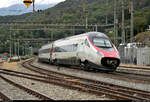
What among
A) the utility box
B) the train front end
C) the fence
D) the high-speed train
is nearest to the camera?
the train front end

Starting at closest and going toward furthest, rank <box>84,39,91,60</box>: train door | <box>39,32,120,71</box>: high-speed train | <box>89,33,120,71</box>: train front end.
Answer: <box>89,33,120,71</box>: train front end
<box>39,32,120,71</box>: high-speed train
<box>84,39,91,60</box>: train door

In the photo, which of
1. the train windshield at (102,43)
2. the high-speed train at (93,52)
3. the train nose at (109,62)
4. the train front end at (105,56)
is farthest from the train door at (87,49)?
the train nose at (109,62)

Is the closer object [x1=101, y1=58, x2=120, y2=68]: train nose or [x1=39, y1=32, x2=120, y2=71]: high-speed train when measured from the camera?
[x1=101, y1=58, x2=120, y2=68]: train nose

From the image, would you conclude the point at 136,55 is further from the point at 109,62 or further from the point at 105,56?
the point at 105,56

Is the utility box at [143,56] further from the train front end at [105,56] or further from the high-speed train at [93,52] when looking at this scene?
the train front end at [105,56]

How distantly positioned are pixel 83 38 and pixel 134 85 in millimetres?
8092

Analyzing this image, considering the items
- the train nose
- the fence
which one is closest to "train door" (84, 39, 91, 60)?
the train nose

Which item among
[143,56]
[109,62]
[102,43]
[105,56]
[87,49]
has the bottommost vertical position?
[143,56]

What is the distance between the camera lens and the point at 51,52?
3102cm

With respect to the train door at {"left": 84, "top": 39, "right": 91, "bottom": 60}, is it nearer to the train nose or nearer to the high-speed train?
the high-speed train

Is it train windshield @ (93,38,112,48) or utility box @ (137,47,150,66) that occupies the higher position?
train windshield @ (93,38,112,48)

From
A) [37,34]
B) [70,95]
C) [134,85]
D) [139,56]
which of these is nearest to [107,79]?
[134,85]

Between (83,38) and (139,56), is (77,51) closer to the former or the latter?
(83,38)

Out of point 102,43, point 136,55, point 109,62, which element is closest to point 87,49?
point 102,43
